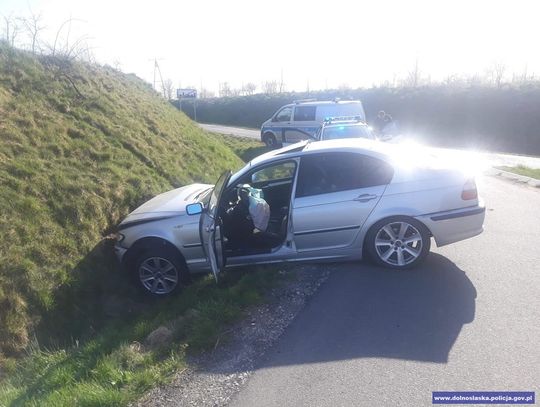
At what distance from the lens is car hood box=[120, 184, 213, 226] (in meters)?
6.28

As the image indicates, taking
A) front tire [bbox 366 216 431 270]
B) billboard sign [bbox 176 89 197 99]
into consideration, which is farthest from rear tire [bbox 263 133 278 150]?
front tire [bbox 366 216 431 270]

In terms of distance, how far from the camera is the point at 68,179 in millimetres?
7973

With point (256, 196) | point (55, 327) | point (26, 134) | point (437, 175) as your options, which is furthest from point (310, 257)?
point (26, 134)

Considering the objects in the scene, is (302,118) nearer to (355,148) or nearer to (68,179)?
(68,179)

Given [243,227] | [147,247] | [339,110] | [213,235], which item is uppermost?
[339,110]

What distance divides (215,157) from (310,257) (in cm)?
721

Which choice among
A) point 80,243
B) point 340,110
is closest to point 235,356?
point 80,243

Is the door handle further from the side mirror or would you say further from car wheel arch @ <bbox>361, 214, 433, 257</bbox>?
the side mirror

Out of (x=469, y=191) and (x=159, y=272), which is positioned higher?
(x=469, y=191)

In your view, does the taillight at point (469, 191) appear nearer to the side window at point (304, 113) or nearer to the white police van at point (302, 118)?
the white police van at point (302, 118)

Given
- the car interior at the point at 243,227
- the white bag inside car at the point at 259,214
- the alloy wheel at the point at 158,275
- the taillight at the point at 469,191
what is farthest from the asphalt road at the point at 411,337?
the alloy wheel at the point at 158,275

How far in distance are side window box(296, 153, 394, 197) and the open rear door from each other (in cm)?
98

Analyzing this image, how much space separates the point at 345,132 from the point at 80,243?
Answer: 688 cm

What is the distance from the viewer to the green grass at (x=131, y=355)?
372cm
